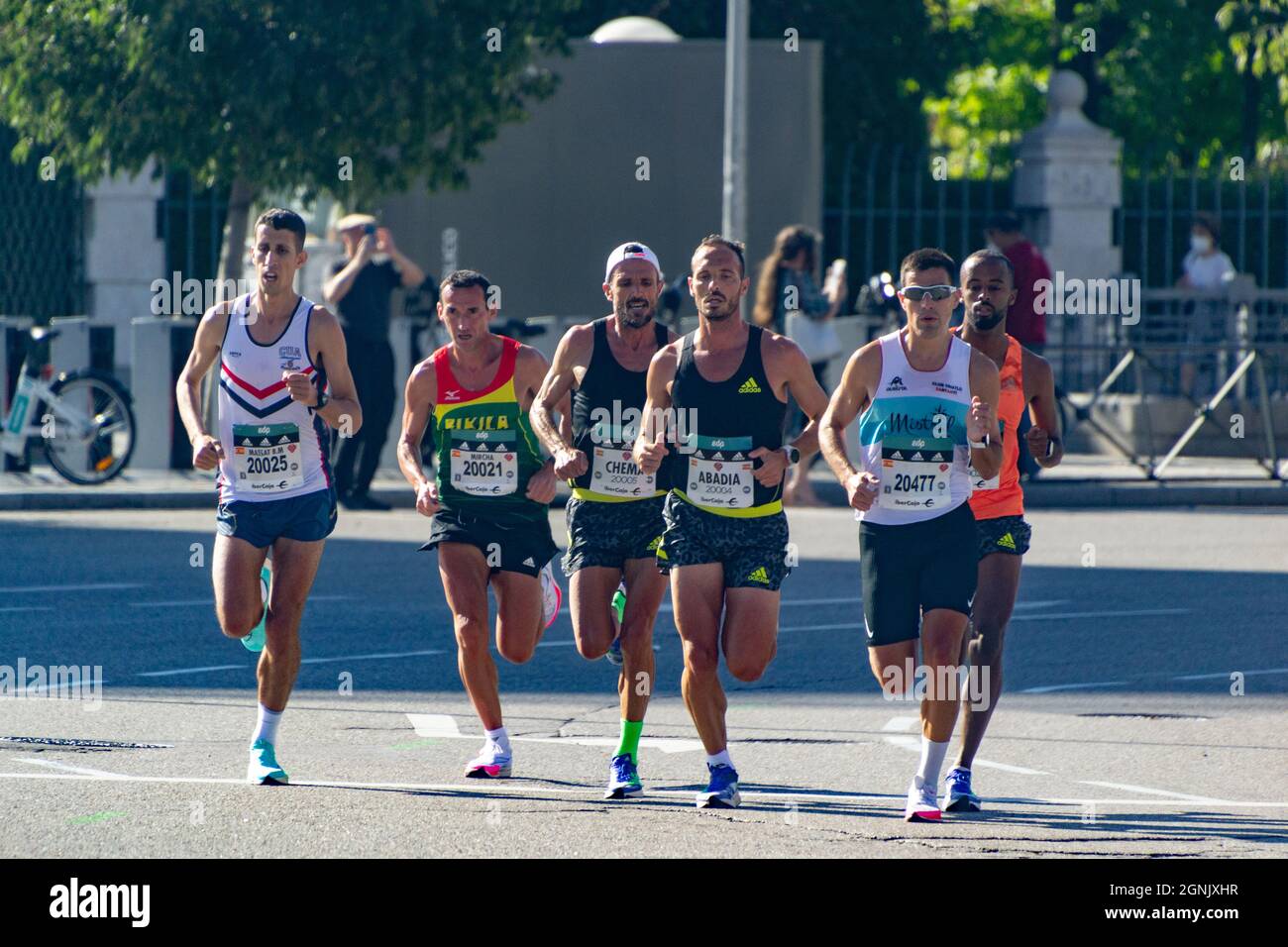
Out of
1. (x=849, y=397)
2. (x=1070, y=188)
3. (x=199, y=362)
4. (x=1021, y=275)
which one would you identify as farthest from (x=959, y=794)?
(x=1070, y=188)

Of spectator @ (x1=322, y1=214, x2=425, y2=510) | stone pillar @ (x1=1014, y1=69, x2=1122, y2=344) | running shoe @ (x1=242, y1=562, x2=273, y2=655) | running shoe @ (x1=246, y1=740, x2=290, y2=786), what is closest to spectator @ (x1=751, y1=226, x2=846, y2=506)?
spectator @ (x1=322, y1=214, x2=425, y2=510)

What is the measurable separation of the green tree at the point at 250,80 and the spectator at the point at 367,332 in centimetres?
232

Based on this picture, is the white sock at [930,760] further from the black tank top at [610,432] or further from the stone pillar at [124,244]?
the stone pillar at [124,244]

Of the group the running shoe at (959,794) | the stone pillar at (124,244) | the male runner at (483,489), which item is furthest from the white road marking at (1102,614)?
the stone pillar at (124,244)

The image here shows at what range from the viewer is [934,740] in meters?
7.23

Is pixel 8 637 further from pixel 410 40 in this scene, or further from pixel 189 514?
pixel 410 40

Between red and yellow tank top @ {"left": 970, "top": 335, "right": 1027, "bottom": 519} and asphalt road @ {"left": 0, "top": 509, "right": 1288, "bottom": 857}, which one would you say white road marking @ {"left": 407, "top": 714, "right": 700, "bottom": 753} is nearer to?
asphalt road @ {"left": 0, "top": 509, "right": 1288, "bottom": 857}

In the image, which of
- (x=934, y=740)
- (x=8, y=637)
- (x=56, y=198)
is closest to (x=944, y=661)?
(x=934, y=740)

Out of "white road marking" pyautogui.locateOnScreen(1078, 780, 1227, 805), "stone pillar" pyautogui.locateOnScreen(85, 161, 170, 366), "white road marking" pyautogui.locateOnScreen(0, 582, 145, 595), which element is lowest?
"white road marking" pyautogui.locateOnScreen(1078, 780, 1227, 805)

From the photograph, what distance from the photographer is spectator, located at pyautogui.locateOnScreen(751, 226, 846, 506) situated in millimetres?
16625

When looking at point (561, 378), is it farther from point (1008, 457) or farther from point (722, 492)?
point (1008, 457)

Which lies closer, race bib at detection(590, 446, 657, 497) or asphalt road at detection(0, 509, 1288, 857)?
asphalt road at detection(0, 509, 1288, 857)

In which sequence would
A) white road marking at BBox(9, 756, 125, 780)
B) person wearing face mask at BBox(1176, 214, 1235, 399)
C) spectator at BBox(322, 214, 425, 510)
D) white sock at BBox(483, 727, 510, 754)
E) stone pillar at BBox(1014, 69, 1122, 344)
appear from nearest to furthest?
white road marking at BBox(9, 756, 125, 780) → white sock at BBox(483, 727, 510, 754) → spectator at BBox(322, 214, 425, 510) → person wearing face mask at BBox(1176, 214, 1235, 399) → stone pillar at BBox(1014, 69, 1122, 344)

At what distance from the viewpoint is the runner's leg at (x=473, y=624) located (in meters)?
7.82
